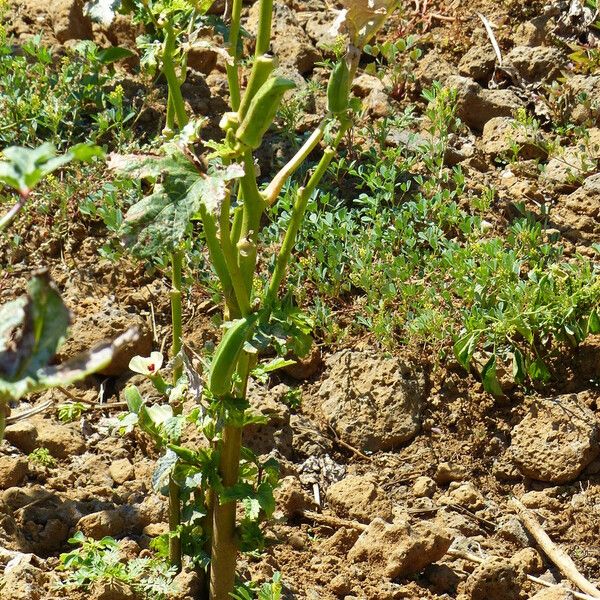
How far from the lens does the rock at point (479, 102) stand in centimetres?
462

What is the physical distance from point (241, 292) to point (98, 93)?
2541mm

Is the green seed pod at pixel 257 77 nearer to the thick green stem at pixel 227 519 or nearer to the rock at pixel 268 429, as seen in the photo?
the thick green stem at pixel 227 519

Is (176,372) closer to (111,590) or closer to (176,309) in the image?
(176,309)

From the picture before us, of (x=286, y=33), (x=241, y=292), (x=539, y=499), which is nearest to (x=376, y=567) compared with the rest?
(x=539, y=499)

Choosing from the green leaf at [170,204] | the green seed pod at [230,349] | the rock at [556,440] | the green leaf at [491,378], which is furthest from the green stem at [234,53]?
the rock at [556,440]

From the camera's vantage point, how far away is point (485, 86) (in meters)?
4.84

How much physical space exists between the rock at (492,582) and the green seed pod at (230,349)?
1106mm

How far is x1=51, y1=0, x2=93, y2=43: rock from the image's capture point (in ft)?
16.0

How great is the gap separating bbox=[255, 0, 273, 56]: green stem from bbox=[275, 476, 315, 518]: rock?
139cm

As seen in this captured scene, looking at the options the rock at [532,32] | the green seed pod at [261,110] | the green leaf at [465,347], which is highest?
the rock at [532,32]

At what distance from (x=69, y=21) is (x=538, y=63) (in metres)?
2.19

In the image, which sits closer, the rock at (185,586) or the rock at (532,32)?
the rock at (185,586)

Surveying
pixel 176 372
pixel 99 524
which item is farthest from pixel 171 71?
pixel 99 524

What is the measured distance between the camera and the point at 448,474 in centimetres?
332
